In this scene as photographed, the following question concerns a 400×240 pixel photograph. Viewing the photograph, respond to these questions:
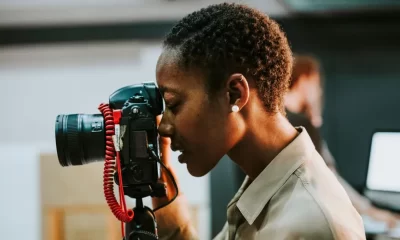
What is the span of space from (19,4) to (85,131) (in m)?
2.05

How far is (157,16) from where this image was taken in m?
3.10

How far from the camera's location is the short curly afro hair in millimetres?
1063

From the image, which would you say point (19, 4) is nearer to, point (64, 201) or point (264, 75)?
point (64, 201)

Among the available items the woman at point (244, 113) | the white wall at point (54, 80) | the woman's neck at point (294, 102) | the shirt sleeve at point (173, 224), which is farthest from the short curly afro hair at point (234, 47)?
the white wall at point (54, 80)

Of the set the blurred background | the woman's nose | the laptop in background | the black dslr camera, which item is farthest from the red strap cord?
the laptop in background

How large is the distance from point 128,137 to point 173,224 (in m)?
0.28

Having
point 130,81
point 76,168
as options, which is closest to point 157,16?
point 130,81

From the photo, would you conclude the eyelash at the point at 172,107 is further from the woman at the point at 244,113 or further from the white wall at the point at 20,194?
the white wall at the point at 20,194

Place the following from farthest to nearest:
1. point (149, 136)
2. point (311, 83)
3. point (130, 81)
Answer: point (130, 81)
point (311, 83)
point (149, 136)

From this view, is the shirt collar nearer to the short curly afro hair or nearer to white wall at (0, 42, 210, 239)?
the short curly afro hair

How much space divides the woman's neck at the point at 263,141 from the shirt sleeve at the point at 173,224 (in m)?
0.29

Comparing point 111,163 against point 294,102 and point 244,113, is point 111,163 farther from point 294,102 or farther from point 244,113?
point 294,102

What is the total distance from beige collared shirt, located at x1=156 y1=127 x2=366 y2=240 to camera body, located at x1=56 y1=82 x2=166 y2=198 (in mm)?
200

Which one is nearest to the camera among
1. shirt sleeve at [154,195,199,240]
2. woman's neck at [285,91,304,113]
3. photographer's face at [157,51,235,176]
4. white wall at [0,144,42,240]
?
photographer's face at [157,51,235,176]
